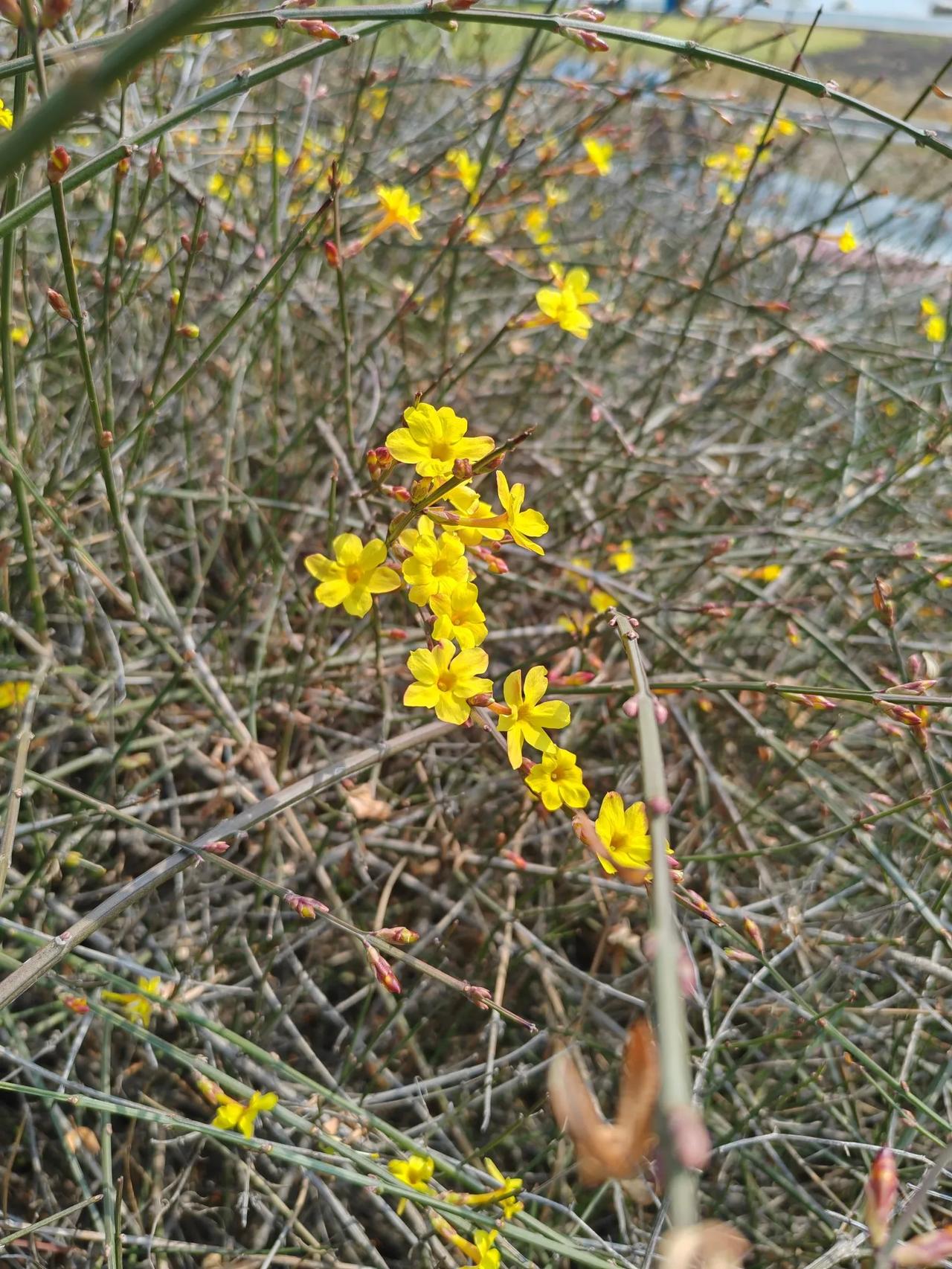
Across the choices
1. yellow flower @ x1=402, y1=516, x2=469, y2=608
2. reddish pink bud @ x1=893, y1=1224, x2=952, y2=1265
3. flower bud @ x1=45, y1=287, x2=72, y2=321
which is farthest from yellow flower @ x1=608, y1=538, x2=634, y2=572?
reddish pink bud @ x1=893, y1=1224, x2=952, y2=1265

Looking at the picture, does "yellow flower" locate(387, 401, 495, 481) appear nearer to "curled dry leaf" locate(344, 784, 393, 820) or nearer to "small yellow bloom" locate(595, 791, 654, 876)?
"small yellow bloom" locate(595, 791, 654, 876)

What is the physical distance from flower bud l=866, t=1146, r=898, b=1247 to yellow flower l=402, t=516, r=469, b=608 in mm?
757

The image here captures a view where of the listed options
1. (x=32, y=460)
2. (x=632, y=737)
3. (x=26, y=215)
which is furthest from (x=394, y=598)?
(x=26, y=215)

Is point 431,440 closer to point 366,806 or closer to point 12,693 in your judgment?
point 366,806

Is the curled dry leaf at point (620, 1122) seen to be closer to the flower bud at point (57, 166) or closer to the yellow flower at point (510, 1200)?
the yellow flower at point (510, 1200)

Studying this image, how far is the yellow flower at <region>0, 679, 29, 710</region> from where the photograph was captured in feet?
5.63

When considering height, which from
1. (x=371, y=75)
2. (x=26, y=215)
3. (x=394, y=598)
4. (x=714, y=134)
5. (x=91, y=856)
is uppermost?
(x=714, y=134)

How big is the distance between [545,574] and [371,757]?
125 centimetres

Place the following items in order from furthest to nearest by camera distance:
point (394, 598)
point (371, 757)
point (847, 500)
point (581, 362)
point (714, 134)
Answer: point (714, 134)
point (581, 362)
point (847, 500)
point (394, 598)
point (371, 757)

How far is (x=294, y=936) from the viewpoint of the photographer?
71.2 inches

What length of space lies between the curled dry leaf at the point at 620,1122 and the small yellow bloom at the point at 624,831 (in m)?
0.52

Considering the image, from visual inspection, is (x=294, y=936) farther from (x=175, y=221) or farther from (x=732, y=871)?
(x=175, y=221)

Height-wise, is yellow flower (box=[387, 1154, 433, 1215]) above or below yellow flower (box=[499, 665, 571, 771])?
below

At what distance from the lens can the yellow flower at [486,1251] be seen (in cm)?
128
